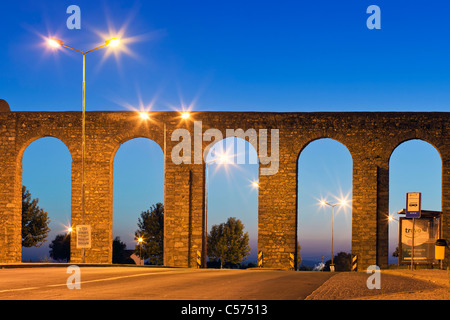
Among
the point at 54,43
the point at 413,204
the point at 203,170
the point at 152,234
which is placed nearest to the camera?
the point at 413,204

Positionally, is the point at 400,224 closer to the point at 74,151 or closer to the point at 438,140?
the point at 438,140

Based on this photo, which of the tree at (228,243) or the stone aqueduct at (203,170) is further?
the tree at (228,243)

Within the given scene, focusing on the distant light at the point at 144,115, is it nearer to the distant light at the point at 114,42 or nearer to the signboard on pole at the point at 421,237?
the distant light at the point at 114,42

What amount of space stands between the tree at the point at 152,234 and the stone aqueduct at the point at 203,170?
36.9m

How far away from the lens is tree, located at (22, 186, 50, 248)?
52062mm

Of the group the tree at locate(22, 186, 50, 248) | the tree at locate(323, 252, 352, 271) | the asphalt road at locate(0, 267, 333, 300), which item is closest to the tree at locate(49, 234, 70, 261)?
the tree at locate(22, 186, 50, 248)

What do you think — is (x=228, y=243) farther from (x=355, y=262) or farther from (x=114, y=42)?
(x=114, y=42)

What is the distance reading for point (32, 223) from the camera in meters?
52.5

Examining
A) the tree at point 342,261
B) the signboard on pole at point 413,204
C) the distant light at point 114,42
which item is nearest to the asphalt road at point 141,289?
the signboard on pole at point 413,204

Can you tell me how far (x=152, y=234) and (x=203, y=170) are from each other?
4161cm

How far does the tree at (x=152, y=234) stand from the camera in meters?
68.5

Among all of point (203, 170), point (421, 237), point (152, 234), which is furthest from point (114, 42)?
point (152, 234)

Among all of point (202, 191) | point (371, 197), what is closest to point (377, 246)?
point (371, 197)

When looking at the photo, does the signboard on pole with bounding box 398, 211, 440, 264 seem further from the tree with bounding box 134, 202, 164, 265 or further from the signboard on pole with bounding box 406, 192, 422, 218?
the tree with bounding box 134, 202, 164, 265
